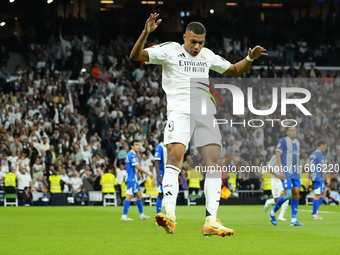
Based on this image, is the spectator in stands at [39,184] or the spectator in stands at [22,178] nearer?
the spectator in stands at [22,178]

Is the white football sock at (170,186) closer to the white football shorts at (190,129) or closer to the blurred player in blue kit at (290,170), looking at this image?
the white football shorts at (190,129)

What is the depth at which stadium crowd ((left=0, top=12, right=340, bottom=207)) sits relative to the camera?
2311cm

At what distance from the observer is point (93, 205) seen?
76.5ft

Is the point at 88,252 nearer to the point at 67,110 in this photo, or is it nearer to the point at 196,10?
the point at 67,110

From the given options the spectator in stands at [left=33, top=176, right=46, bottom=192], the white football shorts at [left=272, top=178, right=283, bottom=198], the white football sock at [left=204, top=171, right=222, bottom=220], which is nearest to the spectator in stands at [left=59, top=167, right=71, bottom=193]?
the spectator in stands at [left=33, top=176, right=46, bottom=192]

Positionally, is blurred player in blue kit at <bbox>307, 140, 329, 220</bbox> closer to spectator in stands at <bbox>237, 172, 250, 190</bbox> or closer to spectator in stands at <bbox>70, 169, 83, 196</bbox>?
spectator in stands at <bbox>237, 172, 250, 190</bbox>

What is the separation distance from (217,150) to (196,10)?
27.3m

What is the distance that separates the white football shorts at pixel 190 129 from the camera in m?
6.49

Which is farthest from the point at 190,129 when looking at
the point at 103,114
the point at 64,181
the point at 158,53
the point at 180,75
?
the point at 103,114

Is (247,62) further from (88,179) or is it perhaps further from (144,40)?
(88,179)

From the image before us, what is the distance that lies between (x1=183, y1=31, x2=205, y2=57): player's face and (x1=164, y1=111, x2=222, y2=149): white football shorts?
29.5 inches

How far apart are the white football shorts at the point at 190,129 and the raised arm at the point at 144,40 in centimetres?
74

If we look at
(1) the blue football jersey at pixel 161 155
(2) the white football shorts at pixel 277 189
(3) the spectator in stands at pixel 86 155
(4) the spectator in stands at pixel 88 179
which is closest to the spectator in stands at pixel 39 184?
(4) the spectator in stands at pixel 88 179

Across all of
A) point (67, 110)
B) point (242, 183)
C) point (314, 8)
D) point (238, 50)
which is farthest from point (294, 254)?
point (314, 8)
